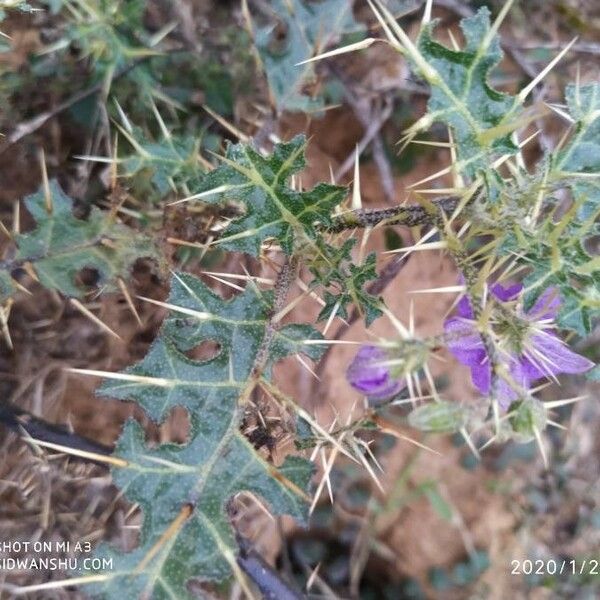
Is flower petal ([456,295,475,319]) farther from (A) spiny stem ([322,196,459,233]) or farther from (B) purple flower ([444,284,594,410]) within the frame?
(A) spiny stem ([322,196,459,233])

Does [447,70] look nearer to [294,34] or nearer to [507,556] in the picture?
[294,34]

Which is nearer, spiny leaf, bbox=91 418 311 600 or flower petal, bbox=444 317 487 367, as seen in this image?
spiny leaf, bbox=91 418 311 600

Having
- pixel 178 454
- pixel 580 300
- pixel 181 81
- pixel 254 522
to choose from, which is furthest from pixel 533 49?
pixel 178 454

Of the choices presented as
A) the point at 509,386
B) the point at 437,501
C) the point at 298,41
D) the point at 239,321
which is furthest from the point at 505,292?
the point at 437,501

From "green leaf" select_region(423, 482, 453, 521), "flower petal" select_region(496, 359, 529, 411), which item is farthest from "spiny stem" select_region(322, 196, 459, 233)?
"green leaf" select_region(423, 482, 453, 521)

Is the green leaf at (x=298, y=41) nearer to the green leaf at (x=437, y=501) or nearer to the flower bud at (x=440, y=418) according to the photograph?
the flower bud at (x=440, y=418)

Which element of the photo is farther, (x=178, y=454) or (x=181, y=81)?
(x=181, y=81)

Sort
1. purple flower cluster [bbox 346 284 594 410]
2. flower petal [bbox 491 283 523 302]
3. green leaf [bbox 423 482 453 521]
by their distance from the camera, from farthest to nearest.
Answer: green leaf [bbox 423 482 453 521]
flower petal [bbox 491 283 523 302]
purple flower cluster [bbox 346 284 594 410]
